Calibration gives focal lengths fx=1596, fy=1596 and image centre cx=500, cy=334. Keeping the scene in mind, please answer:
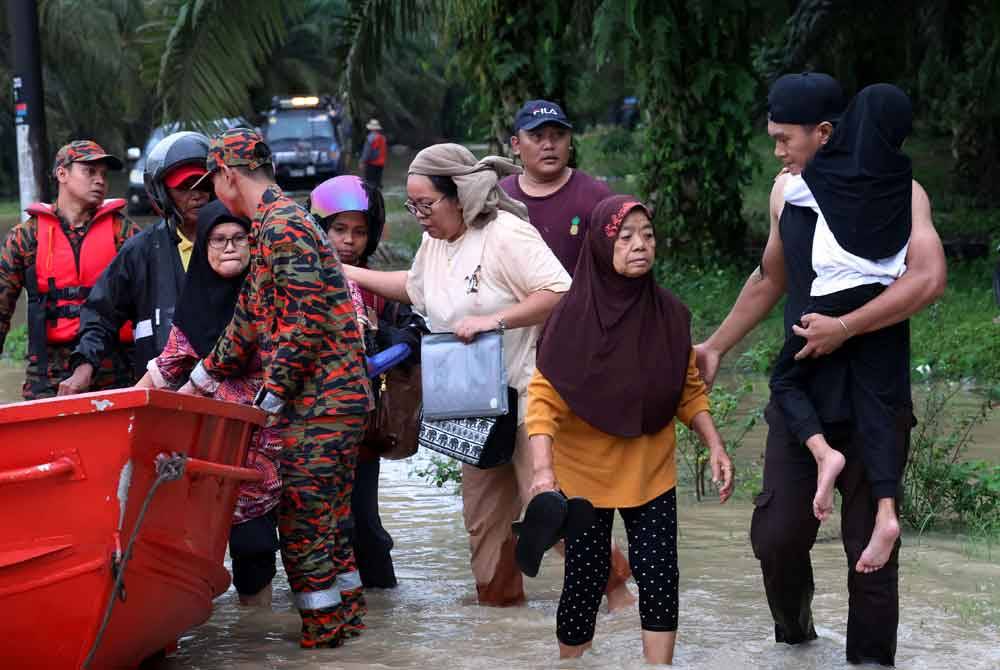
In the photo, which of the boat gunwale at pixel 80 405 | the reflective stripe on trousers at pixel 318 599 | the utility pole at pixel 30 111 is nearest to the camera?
the boat gunwale at pixel 80 405

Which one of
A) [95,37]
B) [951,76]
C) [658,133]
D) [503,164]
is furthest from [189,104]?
[95,37]

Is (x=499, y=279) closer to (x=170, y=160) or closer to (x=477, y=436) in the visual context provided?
(x=477, y=436)

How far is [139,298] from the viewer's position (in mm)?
6555

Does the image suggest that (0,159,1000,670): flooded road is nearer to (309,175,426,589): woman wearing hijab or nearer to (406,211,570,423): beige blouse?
(309,175,426,589): woman wearing hijab

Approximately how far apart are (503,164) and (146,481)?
79.7 inches

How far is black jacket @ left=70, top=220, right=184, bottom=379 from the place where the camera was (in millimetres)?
6465

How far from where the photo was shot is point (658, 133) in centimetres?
1524

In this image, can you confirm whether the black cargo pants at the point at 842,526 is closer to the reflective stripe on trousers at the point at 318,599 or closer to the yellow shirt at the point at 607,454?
the yellow shirt at the point at 607,454

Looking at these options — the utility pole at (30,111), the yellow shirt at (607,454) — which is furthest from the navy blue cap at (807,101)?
the utility pole at (30,111)

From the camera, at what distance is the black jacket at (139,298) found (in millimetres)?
6465

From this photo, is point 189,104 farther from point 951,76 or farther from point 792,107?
point 951,76

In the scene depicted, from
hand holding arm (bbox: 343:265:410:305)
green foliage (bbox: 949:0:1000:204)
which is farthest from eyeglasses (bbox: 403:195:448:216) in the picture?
green foliage (bbox: 949:0:1000:204)

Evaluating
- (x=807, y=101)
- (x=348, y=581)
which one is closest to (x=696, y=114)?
(x=348, y=581)

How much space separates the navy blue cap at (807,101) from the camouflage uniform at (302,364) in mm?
1654
